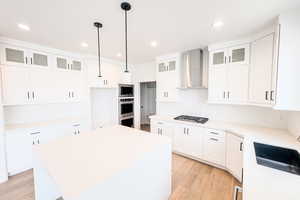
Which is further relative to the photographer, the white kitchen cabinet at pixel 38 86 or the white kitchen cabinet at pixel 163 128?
the white kitchen cabinet at pixel 163 128

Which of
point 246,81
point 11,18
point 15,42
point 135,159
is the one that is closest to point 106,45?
point 11,18

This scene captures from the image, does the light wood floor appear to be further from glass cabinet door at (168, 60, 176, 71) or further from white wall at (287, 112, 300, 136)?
glass cabinet door at (168, 60, 176, 71)

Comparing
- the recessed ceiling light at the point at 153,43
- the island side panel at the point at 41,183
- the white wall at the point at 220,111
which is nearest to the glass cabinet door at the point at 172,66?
the white wall at the point at 220,111

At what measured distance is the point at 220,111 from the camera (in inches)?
124

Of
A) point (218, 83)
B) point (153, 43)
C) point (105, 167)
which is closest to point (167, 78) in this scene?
point (153, 43)

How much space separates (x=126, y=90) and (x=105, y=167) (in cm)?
362

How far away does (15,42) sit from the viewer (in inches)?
101

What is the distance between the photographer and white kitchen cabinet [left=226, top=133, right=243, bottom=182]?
7.43 feet

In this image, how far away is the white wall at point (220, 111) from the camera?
2525mm

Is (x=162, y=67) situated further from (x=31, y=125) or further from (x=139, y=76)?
(x=31, y=125)

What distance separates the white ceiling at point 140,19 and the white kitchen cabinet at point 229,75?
0.32m

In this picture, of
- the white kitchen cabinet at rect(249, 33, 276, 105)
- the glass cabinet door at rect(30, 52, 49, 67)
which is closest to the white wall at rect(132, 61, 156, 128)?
the glass cabinet door at rect(30, 52, 49, 67)

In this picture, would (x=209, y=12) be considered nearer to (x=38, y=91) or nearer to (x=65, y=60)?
(x=65, y=60)

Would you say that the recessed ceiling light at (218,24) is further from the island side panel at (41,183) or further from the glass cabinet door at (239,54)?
the island side panel at (41,183)
